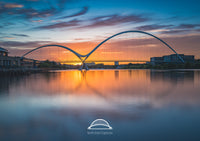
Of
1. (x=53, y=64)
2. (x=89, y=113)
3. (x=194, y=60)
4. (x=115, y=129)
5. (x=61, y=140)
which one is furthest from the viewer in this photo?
(x=53, y=64)

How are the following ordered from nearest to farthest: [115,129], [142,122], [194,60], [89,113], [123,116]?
[115,129], [142,122], [123,116], [89,113], [194,60]

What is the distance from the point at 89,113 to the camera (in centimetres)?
897

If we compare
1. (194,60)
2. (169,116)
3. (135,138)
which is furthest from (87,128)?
(194,60)

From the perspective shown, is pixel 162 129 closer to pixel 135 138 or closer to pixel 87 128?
pixel 135 138

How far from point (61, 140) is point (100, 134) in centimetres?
146

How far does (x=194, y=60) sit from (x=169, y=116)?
132 meters

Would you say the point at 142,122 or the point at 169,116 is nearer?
the point at 142,122

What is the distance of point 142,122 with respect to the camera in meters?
7.52

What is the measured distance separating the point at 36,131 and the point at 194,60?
137 meters

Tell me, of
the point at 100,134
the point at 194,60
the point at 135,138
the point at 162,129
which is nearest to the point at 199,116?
the point at 162,129

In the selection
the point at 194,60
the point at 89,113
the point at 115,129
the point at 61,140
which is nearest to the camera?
the point at 61,140

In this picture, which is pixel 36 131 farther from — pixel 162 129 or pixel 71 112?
pixel 162 129

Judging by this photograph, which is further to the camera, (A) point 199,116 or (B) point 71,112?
(B) point 71,112

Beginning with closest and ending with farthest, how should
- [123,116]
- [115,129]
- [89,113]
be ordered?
1. [115,129]
2. [123,116]
3. [89,113]
